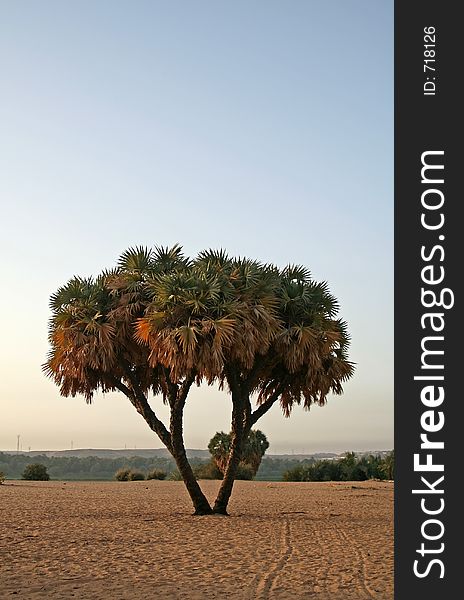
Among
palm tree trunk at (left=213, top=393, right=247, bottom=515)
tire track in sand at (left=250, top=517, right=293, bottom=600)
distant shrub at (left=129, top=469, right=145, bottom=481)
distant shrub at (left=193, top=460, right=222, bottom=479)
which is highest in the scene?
palm tree trunk at (left=213, top=393, right=247, bottom=515)

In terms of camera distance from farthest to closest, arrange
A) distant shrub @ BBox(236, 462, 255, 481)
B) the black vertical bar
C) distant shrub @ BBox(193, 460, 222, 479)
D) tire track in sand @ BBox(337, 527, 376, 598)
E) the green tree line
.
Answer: the green tree line
distant shrub @ BBox(193, 460, 222, 479)
distant shrub @ BBox(236, 462, 255, 481)
tire track in sand @ BBox(337, 527, 376, 598)
the black vertical bar

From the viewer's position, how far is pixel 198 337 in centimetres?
2022

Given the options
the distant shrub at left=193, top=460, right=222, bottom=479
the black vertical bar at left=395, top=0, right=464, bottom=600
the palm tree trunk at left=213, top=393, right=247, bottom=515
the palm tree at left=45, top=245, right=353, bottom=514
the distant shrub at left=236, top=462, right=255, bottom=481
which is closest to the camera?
the black vertical bar at left=395, top=0, right=464, bottom=600

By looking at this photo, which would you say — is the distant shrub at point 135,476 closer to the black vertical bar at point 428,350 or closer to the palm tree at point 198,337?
the palm tree at point 198,337

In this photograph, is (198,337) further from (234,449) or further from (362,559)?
(362,559)

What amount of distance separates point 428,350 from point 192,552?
837cm

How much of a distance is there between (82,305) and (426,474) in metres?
15.1

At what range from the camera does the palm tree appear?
2045cm

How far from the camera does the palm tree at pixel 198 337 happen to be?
2045cm

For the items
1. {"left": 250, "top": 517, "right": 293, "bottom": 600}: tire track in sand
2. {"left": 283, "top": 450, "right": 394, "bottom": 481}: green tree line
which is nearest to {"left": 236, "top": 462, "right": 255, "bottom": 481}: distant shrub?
{"left": 283, "top": 450, "right": 394, "bottom": 481}: green tree line

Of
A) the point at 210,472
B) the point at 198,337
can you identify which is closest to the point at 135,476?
the point at 210,472

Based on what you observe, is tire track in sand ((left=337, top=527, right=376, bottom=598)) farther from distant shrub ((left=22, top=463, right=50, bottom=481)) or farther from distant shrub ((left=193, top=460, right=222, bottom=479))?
distant shrub ((left=22, top=463, right=50, bottom=481))

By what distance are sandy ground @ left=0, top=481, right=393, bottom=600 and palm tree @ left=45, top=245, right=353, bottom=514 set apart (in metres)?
2.83

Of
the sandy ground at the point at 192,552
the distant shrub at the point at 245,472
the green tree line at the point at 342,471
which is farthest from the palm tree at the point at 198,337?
the green tree line at the point at 342,471
